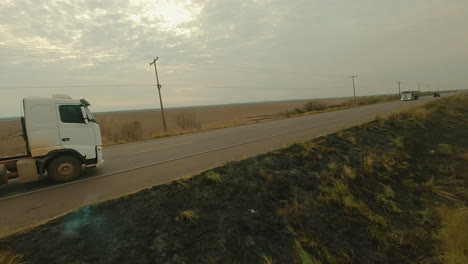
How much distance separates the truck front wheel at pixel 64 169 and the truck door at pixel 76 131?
0.34 meters

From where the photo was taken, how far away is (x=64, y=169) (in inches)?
273

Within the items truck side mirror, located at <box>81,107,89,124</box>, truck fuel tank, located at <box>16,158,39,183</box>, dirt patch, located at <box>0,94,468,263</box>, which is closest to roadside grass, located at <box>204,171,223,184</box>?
dirt patch, located at <box>0,94,468,263</box>

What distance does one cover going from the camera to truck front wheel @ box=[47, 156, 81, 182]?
6.75 metres

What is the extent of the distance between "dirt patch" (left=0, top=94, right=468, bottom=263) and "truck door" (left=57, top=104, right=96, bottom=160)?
11.5 ft

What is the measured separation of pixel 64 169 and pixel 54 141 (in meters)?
0.84

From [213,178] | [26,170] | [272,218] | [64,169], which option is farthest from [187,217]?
[26,170]

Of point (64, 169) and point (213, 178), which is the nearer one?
point (213, 178)

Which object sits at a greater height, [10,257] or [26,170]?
[26,170]

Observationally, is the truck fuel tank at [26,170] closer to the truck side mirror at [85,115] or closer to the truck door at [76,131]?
the truck door at [76,131]

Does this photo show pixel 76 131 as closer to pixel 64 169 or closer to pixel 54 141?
pixel 54 141

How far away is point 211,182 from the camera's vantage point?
5.72 m

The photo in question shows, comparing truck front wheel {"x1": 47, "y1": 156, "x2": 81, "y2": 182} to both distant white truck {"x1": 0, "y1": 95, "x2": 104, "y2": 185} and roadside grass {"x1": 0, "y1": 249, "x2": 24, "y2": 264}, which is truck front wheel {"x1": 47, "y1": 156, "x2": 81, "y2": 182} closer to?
distant white truck {"x1": 0, "y1": 95, "x2": 104, "y2": 185}

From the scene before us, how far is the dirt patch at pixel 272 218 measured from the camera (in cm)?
366

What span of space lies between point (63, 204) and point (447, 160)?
1275 centimetres
